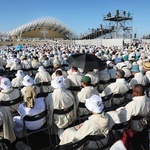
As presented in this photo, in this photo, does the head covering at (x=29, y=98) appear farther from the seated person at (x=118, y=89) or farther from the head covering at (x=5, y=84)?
the seated person at (x=118, y=89)

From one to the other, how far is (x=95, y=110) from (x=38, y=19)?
317 ft

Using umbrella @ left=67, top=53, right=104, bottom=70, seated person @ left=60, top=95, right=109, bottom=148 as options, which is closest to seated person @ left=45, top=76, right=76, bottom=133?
seated person @ left=60, top=95, right=109, bottom=148

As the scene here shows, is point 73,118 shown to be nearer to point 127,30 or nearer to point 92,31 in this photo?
point 127,30

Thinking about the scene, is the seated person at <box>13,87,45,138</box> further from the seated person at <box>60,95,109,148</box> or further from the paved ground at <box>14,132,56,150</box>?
the seated person at <box>60,95,109,148</box>

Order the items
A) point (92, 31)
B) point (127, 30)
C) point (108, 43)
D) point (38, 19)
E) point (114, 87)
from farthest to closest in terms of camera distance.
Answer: point (38, 19), point (92, 31), point (127, 30), point (108, 43), point (114, 87)

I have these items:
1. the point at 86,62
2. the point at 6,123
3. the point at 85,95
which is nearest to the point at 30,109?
the point at 6,123

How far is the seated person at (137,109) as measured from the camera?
434 cm

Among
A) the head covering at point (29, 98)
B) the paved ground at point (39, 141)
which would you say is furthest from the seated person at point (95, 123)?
the paved ground at point (39, 141)

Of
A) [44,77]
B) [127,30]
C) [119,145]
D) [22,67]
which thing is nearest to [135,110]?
[119,145]

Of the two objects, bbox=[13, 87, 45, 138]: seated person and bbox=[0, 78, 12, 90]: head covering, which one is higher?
bbox=[0, 78, 12, 90]: head covering

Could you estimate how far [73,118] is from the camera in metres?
4.98

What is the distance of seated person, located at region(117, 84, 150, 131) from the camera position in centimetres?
434

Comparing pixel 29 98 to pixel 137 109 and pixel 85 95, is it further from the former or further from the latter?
pixel 137 109

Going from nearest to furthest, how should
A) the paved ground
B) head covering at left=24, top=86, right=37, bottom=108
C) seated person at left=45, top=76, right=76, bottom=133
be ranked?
head covering at left=24, top=86, right=37, bottom=108 < seated person at left=45, top=76, right=76, bottom=133 < the paved ground
